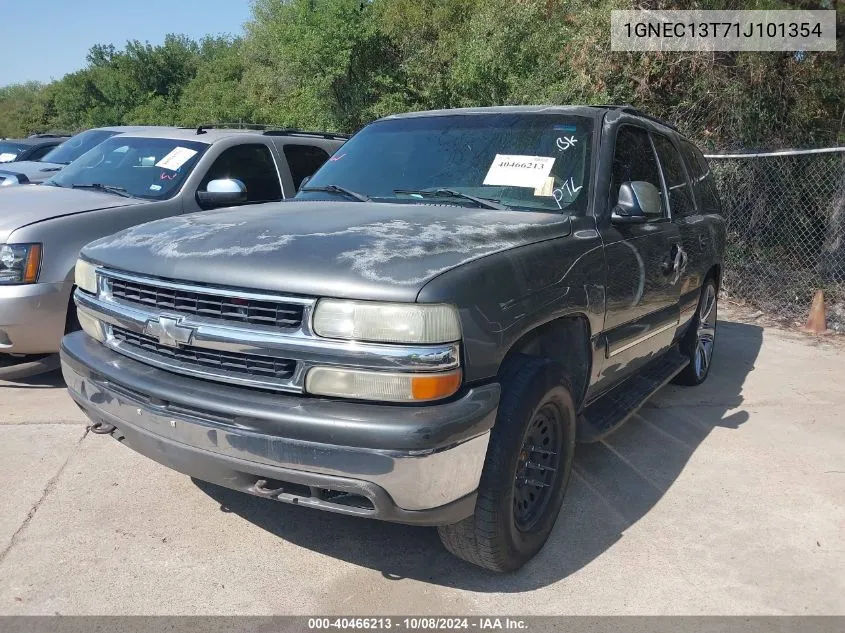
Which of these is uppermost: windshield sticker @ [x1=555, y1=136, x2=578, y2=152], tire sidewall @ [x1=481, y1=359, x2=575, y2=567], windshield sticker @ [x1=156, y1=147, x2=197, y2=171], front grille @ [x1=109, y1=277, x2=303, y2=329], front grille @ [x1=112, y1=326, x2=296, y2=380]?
windshield sticker @ [x1=156, y1=147, x2=197, y2=171]

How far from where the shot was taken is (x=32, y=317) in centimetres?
470

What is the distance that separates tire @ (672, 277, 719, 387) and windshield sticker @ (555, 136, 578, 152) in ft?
7.25

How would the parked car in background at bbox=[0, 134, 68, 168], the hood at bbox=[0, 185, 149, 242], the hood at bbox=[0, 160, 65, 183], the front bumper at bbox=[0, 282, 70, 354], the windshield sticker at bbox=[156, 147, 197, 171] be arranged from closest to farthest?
the front bumper at bbox=[0, 282, 70, 354]
the hood at bbox=[0, 185, 149, 242]
the windshield sticker at bbox=[156, 147, 197, 171]
the hood at bbox=[0, 160, 65, 183]
the parked car in background at bbox=[0, 134, 68, 168]

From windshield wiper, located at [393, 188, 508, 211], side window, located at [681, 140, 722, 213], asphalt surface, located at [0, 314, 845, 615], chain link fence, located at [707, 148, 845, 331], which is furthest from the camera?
chain link fence, located at [707, 148, 845, 331]

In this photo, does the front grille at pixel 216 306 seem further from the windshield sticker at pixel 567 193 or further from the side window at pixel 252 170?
the side window at pixel 252 170

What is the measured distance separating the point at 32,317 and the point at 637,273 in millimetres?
3715

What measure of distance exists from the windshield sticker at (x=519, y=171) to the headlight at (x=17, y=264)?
3.02 metres

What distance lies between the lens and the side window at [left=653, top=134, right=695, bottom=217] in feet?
15.4

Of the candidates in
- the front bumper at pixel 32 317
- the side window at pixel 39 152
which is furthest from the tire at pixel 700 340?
the side window at pixel 39 152

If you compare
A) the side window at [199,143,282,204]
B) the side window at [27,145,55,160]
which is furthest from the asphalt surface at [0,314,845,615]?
the side window at [27,145,55,160]

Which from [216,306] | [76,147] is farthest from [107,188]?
[76,147]

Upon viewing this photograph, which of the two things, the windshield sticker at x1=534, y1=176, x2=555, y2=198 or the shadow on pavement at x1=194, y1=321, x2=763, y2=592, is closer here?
the shadow on pavement at x1=194, y1=321, x2=763, y2=592

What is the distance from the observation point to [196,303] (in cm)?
274

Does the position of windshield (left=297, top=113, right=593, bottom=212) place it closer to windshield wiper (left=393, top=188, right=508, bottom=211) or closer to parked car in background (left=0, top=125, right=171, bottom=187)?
windshield wiper (left=393, top=188, right=508, bottom=211)
